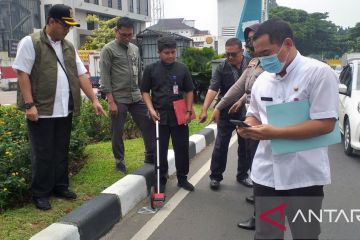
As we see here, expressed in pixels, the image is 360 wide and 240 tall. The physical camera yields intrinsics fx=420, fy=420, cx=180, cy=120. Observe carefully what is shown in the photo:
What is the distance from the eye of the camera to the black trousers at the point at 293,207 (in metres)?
2.23

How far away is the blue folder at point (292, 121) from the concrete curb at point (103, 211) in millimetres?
1887

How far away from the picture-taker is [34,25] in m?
42.2

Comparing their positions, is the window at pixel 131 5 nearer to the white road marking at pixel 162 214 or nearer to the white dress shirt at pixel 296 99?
the white road marking at pixel 162 214

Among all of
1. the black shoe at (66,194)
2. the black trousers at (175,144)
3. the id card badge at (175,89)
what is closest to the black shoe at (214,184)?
the black trousers at (175,144)

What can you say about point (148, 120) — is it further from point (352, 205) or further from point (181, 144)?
point (352, 205)

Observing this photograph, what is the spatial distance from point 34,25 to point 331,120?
144 feet

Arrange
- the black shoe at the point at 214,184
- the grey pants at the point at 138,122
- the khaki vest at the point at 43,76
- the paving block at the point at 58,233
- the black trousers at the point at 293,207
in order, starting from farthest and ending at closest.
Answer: the grey pants at the point at 138,122
the black shoe at the point at 214,184
the khaki vest at the point at 43,76
the paving block at the point at 58,233
the black trousers at the point at 293,207

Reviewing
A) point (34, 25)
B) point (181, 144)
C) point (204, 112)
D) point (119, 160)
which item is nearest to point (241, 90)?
point (204, 112)

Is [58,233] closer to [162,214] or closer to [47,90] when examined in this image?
[162,214]

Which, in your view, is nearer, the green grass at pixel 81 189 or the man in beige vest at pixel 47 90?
the green grass at pixel 81 189

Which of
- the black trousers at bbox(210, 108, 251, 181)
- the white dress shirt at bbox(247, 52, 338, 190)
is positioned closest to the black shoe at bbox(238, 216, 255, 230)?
the black trousers at bbox(210, 108, 251, 181)

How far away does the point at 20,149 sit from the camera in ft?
14.6

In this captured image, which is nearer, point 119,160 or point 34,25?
point 119,160

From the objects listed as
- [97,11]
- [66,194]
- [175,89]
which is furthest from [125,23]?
[97,11]
